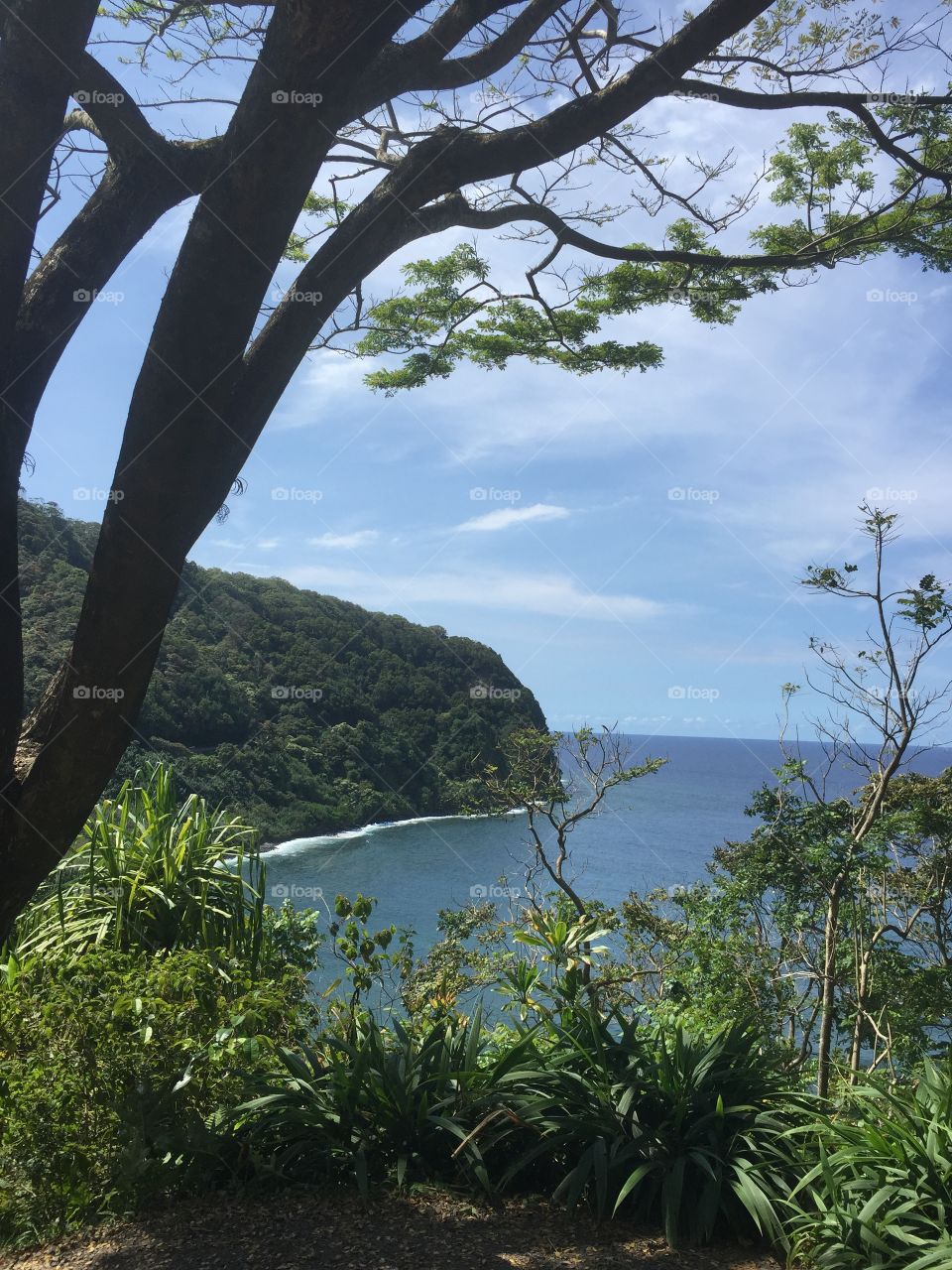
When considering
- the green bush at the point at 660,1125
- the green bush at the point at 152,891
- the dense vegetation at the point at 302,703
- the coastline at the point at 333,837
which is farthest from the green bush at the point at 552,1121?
the coastline at the point at 333,837

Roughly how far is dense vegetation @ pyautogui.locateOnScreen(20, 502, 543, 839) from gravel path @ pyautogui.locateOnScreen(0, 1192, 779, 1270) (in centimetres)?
1576

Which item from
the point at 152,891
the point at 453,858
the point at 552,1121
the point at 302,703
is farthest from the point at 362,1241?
the point at 453,858

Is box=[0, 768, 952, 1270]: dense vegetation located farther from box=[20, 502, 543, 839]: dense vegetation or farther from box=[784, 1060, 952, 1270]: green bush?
box=[20, 502, 543, 839]: dense vegetation

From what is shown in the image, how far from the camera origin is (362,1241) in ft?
7.68

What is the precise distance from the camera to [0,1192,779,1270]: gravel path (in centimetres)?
227

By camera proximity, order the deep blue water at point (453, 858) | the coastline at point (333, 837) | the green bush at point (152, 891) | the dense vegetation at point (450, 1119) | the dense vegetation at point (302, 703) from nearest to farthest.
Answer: the dense vegetation at point (450, 1119), the green bush at point (152, 891), the dense vegetation at point (302, 703), the deep blue water at point (453, 858), the coastline at point (333, 837)

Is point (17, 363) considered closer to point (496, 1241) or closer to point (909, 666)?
point (496, 1241)

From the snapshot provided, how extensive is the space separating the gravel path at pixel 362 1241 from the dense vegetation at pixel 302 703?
15.8 m

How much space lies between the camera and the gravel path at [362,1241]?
227cm

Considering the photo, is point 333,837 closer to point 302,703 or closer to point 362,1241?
point 302,703

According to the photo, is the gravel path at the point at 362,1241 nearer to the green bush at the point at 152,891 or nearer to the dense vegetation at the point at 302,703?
the green bush at the point at 152,891

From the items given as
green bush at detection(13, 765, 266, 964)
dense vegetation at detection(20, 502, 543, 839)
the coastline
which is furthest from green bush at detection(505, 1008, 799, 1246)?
the coastline

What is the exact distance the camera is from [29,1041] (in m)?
2.75

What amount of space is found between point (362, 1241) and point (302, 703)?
81.3 feet
